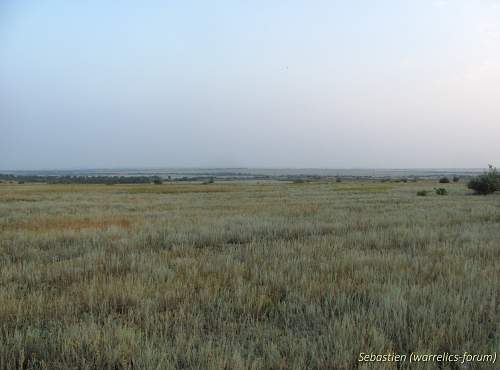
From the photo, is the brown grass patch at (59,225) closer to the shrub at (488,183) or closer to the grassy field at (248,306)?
the grassy field at (248,306)

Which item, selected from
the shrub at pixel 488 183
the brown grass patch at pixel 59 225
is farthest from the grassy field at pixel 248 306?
the shrub at pixel 488 183

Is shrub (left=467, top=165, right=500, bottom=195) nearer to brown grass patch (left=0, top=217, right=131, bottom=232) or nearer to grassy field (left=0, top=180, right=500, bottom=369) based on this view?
grassy field (left=0, top=180, right=500, bottom=369)

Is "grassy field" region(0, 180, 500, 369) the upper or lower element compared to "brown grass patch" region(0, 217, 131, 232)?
upper

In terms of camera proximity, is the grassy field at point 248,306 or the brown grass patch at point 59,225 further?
the brown grass patch at point 59,225

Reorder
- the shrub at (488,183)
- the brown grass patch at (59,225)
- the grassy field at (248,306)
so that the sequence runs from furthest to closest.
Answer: the shrub at (488,183) → the brown grass patch at (59,225) → the grassy field at (248,306)

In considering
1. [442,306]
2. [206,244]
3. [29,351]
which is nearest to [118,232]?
[206,244]

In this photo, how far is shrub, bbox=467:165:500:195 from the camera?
3412 cm

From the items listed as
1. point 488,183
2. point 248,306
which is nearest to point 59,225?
point 248,306

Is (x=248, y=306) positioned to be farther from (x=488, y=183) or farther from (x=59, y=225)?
(x=488, y=183)

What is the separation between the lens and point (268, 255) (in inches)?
337

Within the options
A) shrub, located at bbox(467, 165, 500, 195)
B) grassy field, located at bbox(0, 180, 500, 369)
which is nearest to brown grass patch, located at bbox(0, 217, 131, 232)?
grassy field, located at bbox(0, 180, 500, 369)

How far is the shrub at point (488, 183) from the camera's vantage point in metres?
34.1

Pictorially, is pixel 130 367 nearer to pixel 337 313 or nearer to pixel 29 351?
pixel 29 351

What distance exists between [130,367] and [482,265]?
6.24m
